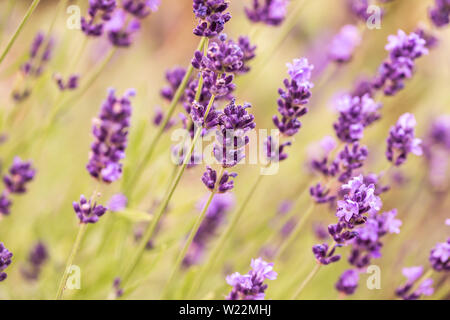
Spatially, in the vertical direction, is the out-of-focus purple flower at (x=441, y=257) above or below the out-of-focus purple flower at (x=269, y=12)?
below

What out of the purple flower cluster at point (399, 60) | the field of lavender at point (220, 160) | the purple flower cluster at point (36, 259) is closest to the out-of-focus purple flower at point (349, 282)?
the field of lavender at point (220, 160)

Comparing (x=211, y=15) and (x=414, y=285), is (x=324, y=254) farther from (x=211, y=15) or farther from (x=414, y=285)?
(x=211, y=15)

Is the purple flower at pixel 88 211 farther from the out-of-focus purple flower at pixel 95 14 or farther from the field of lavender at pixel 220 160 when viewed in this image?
the out-of-focus purple flower at pixel 95 14

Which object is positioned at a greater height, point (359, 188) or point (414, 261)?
point (359, 188)

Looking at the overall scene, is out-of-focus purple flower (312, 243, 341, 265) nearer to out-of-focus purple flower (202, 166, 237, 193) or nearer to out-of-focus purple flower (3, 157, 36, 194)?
out-of-focus purple flower (202, 166, 237, 193)

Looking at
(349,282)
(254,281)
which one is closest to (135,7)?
(254,281)

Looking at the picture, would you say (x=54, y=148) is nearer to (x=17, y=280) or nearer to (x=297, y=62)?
(x=17, y=280)

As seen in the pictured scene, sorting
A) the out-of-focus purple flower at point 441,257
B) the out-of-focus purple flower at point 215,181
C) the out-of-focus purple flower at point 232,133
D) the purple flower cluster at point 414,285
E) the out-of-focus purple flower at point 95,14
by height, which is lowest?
the purple flower cluster at point 414,285
